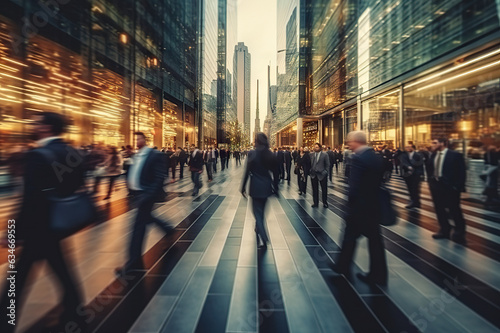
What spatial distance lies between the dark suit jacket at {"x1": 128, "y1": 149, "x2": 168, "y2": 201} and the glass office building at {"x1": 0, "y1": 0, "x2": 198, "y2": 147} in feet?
40.4

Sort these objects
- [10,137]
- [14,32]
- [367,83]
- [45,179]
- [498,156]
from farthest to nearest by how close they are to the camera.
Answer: [367,83] < [14,32] < [10,137] < [498,156] < [45,179]

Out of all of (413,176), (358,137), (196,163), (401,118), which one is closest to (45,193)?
(358,137)

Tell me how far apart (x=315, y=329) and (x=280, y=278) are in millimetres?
1020

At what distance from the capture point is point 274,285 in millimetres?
3186

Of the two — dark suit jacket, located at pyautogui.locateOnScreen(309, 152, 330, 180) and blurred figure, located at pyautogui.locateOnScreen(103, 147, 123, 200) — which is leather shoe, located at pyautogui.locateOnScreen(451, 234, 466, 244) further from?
blurred figure, located at pyautogui.locateOnScreen(103, 147, 123, 200)

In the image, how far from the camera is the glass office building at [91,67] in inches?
502

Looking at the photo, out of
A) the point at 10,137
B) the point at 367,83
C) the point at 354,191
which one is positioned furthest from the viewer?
the point at 367,83

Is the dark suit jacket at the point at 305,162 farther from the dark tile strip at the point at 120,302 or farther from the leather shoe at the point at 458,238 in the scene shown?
the dark tile strip at the point at 120,302

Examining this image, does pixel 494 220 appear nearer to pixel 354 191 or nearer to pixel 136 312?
pixel 354 191

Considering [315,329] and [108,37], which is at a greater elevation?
[108,37]

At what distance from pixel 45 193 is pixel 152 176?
1.52m

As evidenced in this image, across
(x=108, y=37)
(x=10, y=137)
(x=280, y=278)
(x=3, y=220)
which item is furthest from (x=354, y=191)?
(x=108, y=37)

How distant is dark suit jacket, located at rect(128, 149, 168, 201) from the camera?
354cm

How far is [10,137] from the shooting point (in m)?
Result: 11.9
